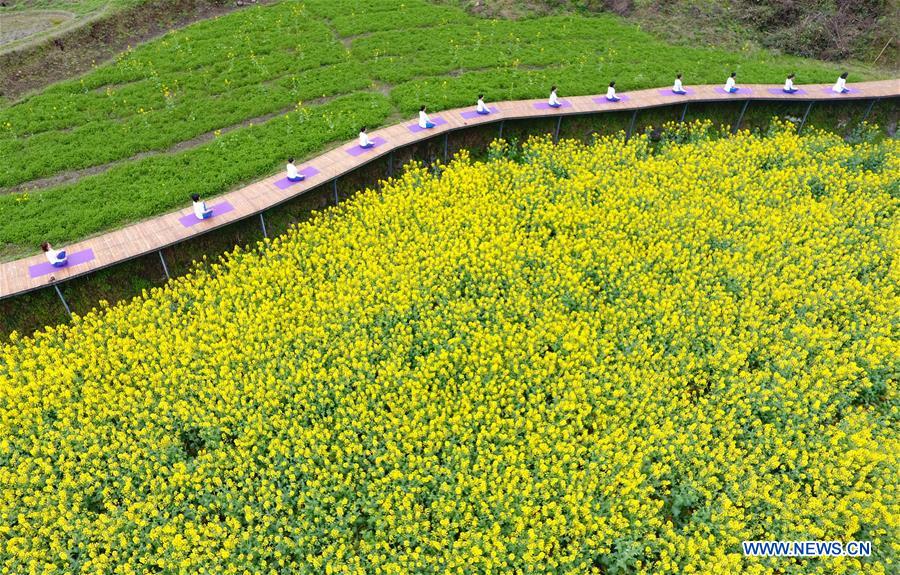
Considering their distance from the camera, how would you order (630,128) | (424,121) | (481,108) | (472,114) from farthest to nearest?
1. (630,128)
2. (472,114)
3. (481,108)
4. (424,121)

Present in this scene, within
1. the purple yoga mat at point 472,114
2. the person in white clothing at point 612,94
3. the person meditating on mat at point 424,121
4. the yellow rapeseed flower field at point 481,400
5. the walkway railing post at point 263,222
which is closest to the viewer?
the yellow rapeseed flower field at point 481,400

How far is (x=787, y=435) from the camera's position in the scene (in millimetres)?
12891

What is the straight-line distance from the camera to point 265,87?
25656mm

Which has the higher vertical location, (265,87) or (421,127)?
(265,87)

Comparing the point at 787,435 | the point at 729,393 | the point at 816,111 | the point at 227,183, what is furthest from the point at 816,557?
the point at 816,111

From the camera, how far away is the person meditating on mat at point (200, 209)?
16984mm

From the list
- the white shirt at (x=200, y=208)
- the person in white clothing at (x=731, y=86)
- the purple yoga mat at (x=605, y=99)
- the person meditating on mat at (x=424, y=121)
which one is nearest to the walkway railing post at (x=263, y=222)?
the white shirt at (x=200, y=208)

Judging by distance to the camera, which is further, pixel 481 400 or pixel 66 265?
pixel 66 265

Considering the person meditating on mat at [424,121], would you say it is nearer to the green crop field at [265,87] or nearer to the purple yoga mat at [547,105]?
the green crop field at [265,87]

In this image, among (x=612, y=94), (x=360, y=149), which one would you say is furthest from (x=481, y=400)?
(x=612, y=94)

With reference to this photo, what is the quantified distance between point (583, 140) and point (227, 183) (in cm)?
1595

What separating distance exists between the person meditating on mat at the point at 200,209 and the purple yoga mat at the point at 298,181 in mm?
2661

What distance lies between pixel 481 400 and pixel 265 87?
2018cm

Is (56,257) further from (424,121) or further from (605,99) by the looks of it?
(605,99)
